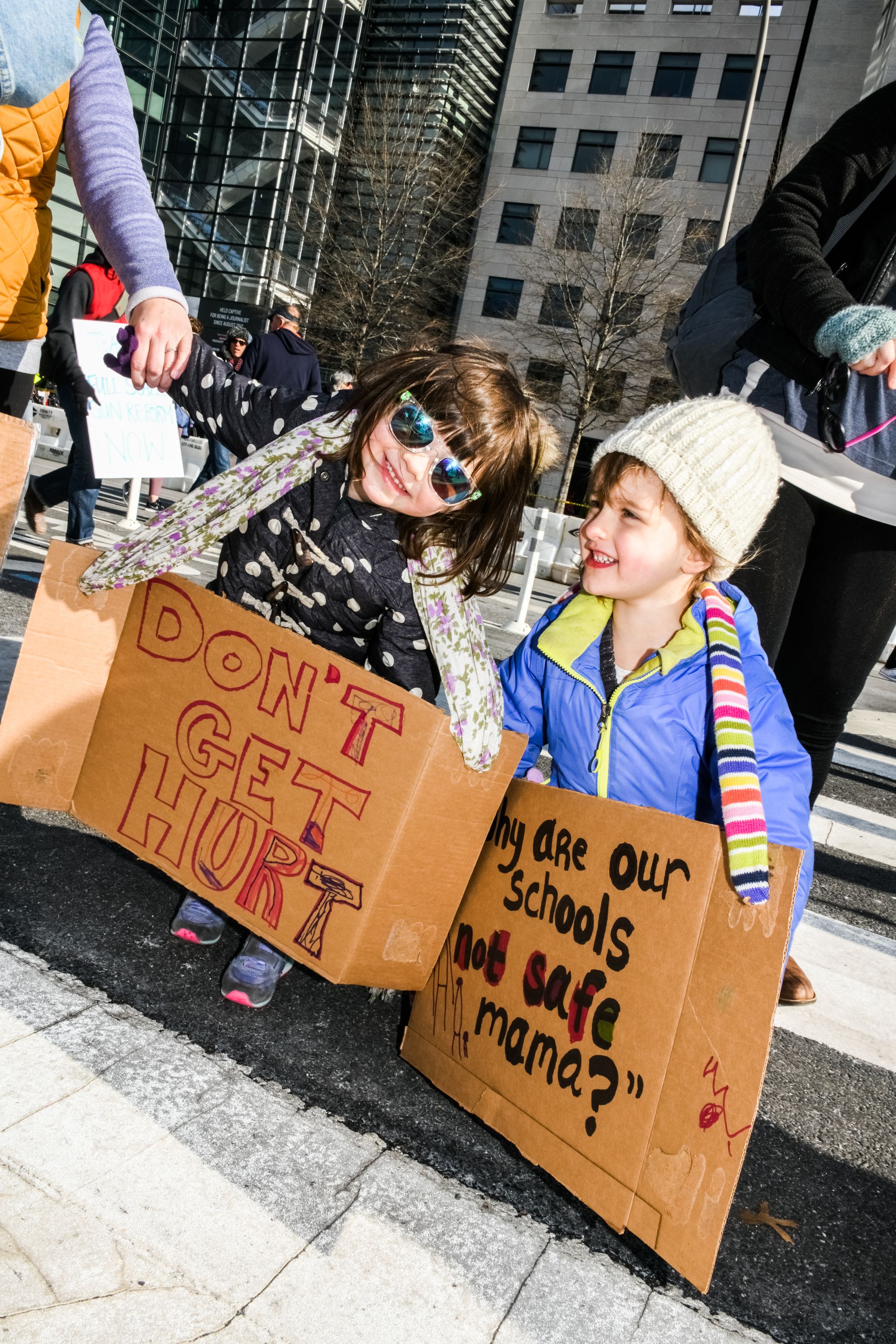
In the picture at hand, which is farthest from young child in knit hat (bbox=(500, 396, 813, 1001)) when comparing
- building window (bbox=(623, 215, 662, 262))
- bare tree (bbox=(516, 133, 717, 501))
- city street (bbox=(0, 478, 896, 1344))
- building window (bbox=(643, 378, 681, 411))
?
building window (bbox=(623, 215, 662, 262))

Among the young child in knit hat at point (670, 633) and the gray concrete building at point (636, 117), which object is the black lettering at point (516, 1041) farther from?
the gray concrete building at point (636, 117)

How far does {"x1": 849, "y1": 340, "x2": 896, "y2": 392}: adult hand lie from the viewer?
5.59 ft

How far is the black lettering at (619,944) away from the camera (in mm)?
1459

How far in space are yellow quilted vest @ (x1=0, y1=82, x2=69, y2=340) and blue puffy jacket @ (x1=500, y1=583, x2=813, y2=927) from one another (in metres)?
1.22

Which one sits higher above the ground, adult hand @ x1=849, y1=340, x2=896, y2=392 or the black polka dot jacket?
adult hand @ x1=849, y1=340, x2=896, y2=392

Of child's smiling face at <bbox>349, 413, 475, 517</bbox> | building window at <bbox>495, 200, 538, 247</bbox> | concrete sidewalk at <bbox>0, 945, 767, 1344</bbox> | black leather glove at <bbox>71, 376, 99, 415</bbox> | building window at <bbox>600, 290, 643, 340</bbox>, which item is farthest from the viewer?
building window at <bbox>495, 200, 538, 247</bbox>

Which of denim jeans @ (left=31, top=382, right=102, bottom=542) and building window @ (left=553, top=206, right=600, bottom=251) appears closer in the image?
denim jeans @ (left=31, top=382, right=102, bottom=542)

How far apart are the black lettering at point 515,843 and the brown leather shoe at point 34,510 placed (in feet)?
15.3

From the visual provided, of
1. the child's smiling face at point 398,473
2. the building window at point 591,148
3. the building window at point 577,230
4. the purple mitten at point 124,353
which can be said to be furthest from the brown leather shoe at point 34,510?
the building window at point 591,148

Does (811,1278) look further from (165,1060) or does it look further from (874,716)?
(874,716)

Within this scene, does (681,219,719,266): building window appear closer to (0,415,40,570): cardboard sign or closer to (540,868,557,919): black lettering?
(0,415,40,570): cardboard sign

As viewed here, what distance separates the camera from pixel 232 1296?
42.9 inches

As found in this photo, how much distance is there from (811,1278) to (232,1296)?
864 mm

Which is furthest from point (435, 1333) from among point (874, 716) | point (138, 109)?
point (138, 109)
